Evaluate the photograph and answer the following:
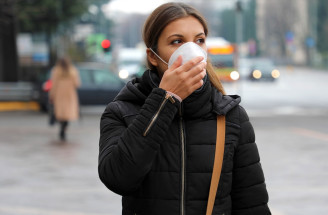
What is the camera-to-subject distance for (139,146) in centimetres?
229

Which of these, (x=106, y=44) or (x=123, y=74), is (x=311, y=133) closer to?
(x=106, y=44)

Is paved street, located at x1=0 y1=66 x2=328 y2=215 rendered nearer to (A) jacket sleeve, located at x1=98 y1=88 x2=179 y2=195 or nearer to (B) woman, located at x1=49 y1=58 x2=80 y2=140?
(B) woman, located at x1=49 y1=58 x2=80 y2=140

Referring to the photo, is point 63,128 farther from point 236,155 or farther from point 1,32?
point 1,32

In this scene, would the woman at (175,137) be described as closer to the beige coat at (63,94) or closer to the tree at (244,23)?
the beige coat at (63,94)

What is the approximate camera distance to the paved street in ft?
24.2

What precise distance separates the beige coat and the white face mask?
11370 millimetres

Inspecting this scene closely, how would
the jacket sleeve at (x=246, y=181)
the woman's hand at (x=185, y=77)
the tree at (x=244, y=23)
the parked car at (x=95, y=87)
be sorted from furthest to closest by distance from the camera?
the tree at (x=244, y=23), the parked car at (x=95, y=87), the jacket sleeve at (x=246, y=181), the woman's hand at (x=185, y=77)

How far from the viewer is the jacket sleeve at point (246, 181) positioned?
2.53 m

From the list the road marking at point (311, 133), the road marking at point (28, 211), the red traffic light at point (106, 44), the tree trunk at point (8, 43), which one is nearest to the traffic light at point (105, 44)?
the red traffic light at point (106, 44)

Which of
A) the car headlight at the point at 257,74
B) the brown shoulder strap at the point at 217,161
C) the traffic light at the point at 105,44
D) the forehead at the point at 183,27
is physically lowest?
the car headlight at the point at 257,74

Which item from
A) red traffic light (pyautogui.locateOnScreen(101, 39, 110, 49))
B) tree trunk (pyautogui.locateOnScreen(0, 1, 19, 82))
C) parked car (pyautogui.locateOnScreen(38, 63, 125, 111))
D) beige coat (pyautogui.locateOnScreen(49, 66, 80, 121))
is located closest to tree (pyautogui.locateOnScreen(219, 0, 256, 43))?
red traffic light (pyautogui.locateOnScreen(101, 39, 110, 49))

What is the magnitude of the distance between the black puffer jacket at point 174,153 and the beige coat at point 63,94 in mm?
11167

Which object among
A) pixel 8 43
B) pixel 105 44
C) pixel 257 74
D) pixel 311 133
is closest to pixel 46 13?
pixel 8 43

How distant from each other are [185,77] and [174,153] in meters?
0.28
